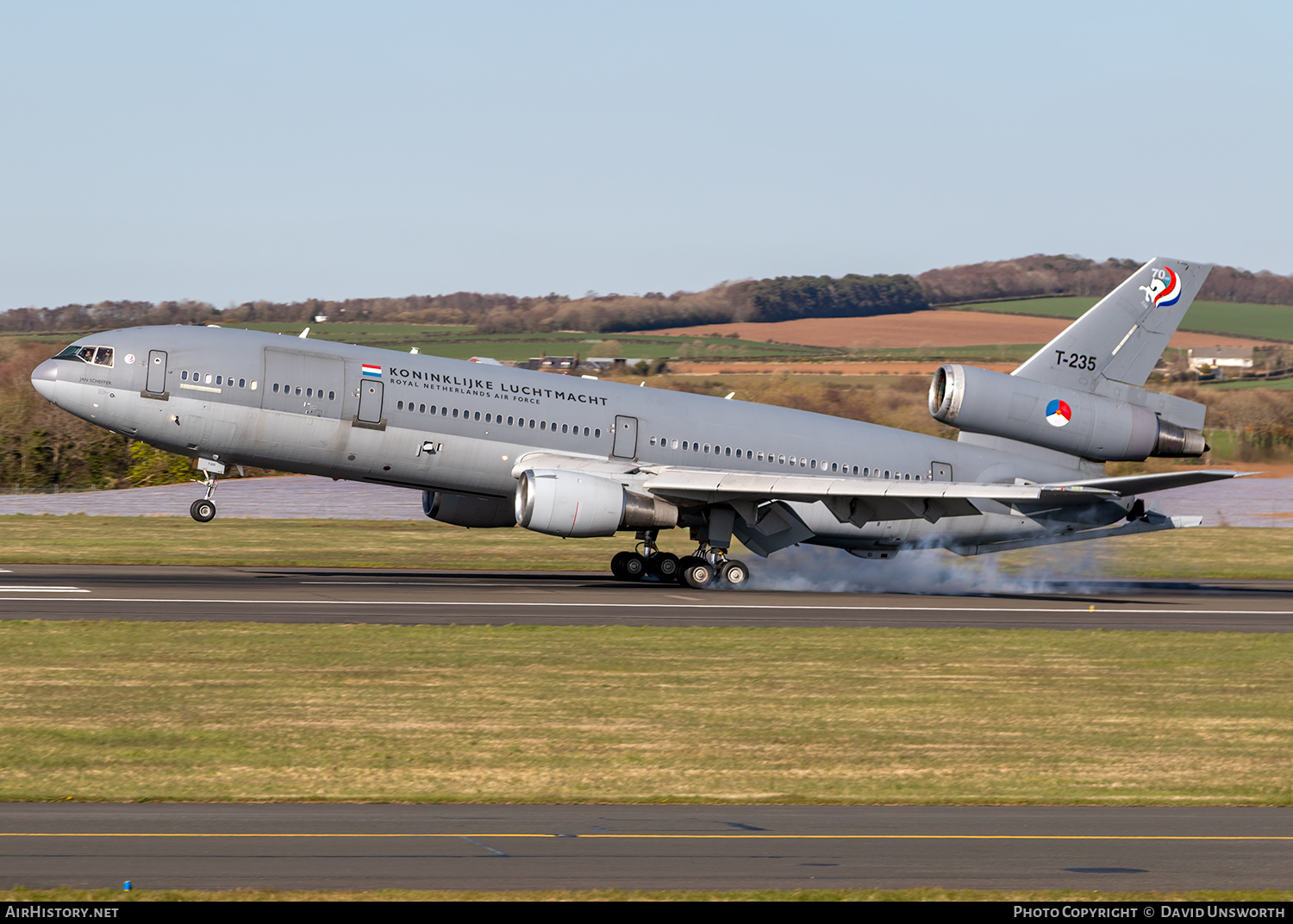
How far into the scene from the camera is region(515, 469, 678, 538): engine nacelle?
30188mm

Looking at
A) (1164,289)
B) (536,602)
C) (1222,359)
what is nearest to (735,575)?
(536,602)

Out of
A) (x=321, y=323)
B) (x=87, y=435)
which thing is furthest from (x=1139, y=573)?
(x=321, y=323)

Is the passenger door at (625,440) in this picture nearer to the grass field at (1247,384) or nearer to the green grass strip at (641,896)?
the green grass strip at (641,896)

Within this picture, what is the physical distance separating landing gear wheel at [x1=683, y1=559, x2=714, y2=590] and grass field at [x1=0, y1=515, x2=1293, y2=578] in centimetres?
529

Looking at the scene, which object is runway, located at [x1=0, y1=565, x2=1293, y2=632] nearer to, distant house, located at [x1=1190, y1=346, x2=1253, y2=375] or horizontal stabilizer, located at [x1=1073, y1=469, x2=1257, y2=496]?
horizontal stabilizer, located at [x1=1073, y1=469, x2=1257, y2=496]

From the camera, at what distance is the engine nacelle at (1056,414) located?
1380 inches

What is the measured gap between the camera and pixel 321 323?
93250 mm

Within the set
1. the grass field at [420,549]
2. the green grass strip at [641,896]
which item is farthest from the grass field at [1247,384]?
the green grass strip at [641,896]

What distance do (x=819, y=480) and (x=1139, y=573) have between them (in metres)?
16.4

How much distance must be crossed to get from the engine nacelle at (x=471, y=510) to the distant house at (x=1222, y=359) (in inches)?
2009

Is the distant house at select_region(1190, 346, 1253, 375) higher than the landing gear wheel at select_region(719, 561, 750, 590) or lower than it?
higher

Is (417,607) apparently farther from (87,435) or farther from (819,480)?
(87,435)

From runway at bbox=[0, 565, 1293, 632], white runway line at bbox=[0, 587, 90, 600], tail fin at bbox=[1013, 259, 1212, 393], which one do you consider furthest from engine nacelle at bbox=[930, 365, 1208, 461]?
white runway line at bbox=[0, 587, 90, 600]

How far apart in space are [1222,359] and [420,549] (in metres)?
55.6
